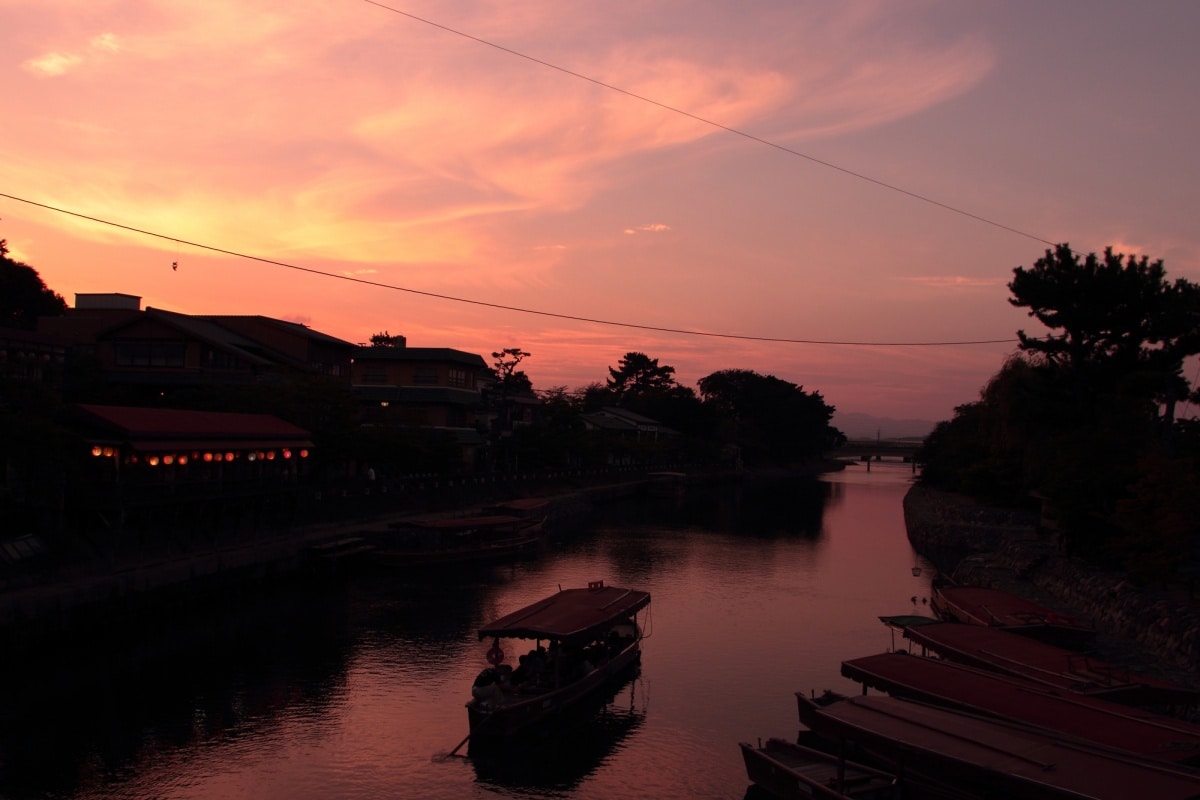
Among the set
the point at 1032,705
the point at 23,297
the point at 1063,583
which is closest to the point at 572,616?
the point at 1032,705

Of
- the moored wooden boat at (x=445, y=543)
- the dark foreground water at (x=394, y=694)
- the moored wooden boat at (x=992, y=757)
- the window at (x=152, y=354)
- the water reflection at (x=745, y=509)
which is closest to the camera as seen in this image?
the moored wooden boat at (x=992, y=757)

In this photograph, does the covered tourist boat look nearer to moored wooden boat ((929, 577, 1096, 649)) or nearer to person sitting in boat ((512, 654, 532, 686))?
person sitting in boat ((512, 654, 532, 686))

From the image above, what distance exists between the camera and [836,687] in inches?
1105

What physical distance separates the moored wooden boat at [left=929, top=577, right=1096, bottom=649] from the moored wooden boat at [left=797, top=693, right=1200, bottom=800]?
1357 cm

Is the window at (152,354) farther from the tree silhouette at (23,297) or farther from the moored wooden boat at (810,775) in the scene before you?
the moored wooden boat at (810,775)

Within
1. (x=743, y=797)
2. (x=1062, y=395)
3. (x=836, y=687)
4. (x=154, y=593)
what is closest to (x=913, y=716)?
(x=743, y=797)

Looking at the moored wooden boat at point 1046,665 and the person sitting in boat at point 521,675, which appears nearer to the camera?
the moored wooden boat at point 1046,665

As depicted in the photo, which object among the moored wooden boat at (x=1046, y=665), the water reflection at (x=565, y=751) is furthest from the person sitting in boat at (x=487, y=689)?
the moored wooden boat at (x=1046, y=665)

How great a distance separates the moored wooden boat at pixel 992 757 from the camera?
13.6 m

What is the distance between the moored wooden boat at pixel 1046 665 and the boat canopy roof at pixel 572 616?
8968mm

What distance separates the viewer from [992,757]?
1473 cm

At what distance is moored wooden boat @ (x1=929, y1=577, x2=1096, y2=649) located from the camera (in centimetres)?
2862

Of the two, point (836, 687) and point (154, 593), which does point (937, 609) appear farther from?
point (154, 593)

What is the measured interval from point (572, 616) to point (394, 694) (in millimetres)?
5726
